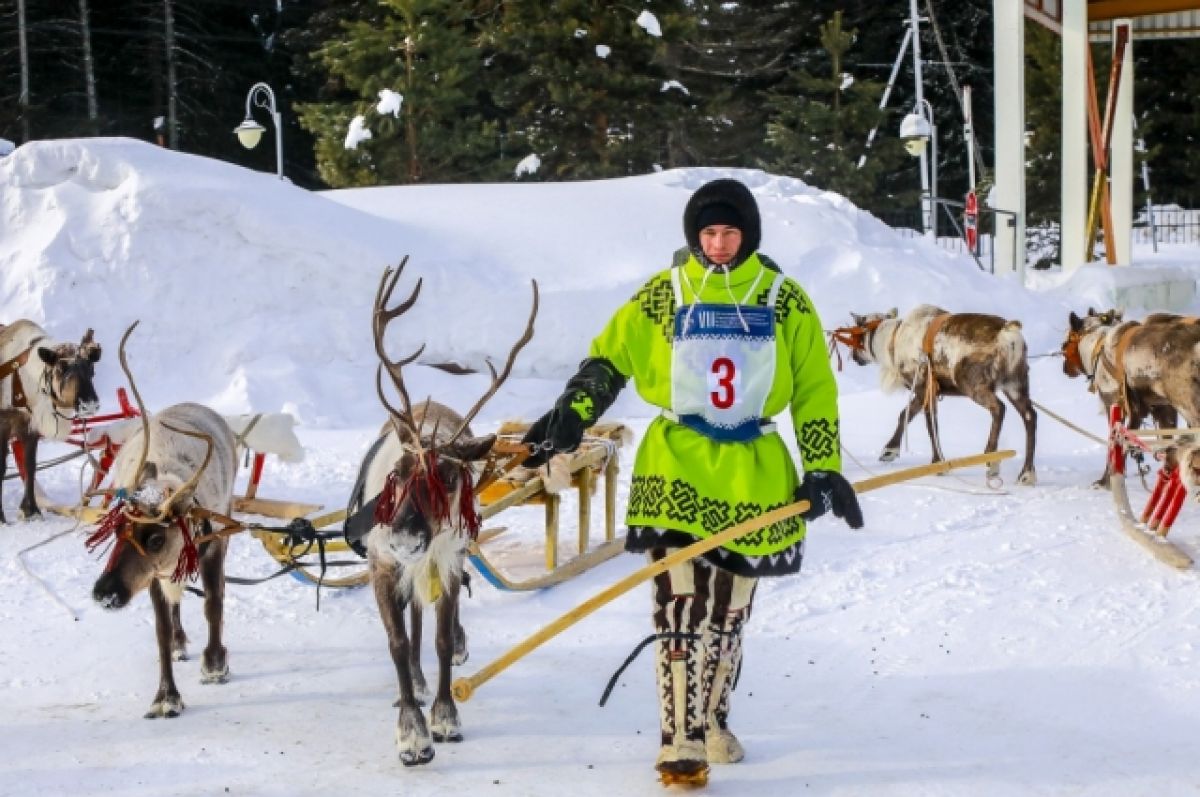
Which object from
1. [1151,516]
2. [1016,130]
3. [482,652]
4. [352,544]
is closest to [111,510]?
[352,544]

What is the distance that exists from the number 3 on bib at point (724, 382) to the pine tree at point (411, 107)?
827 inches

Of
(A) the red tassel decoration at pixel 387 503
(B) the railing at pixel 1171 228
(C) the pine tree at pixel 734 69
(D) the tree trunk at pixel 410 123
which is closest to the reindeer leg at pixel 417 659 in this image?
(A) the red tassel decoration at pixel 387 503

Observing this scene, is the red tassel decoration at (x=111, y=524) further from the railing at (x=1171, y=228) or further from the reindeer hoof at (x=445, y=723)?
the railing at (x=1171, y=228)

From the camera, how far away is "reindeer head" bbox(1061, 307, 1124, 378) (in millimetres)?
9242

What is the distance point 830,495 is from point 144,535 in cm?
236

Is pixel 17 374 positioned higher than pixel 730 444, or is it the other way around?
pixel 17 374

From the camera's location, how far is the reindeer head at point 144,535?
4.88 metres

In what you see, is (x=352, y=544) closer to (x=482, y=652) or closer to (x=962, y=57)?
(x=482, y=652)

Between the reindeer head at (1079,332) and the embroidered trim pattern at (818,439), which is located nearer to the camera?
the embroidered trim pattern at (818,439)

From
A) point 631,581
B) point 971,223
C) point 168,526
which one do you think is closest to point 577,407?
point 631,581

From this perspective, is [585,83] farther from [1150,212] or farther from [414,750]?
[414,750]

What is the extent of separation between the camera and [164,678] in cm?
520

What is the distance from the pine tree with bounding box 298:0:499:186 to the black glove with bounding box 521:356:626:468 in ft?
68.1

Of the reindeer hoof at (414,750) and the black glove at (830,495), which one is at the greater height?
the black glove at (830,495)
